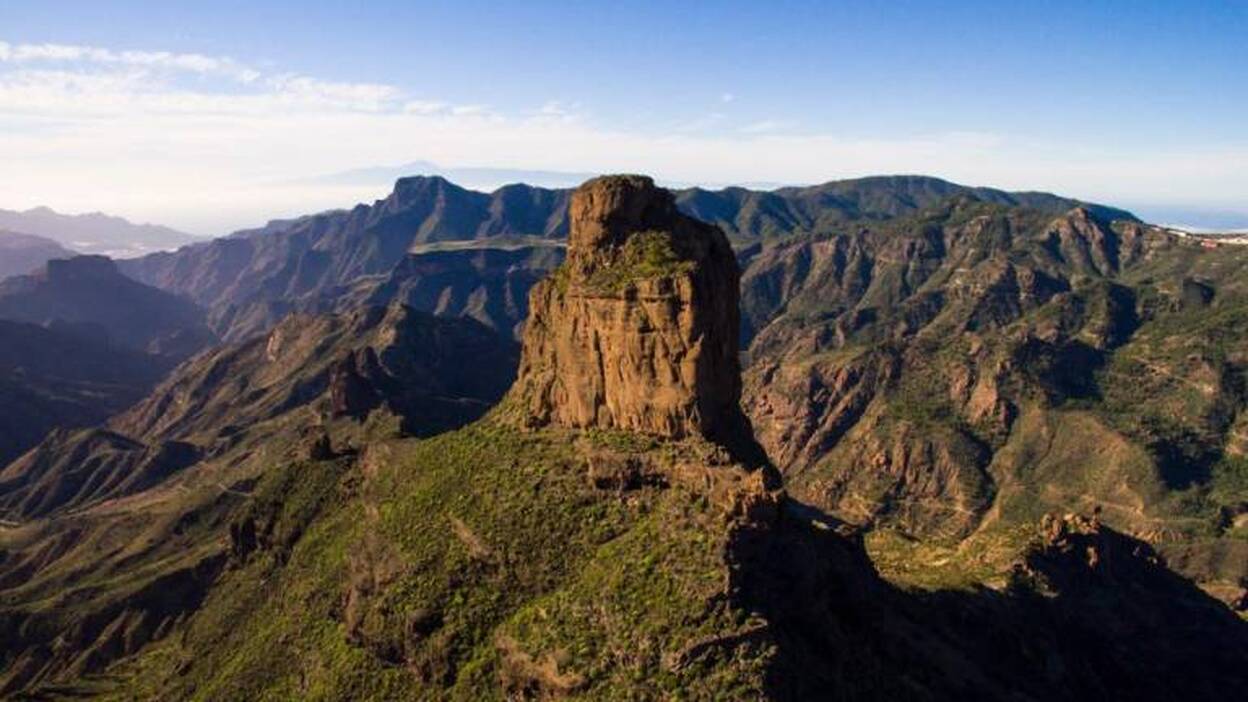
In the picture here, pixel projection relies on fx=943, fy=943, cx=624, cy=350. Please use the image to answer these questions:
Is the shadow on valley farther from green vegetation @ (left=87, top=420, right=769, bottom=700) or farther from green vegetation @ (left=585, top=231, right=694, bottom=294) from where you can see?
green vegetation @ (left=585, top=231, right=694, bottom=294)

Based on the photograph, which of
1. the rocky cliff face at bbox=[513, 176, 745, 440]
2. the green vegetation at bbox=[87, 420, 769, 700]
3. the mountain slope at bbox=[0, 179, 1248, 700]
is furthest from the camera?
the rocky cliff face at bbox=[513, 176, 745, 440]

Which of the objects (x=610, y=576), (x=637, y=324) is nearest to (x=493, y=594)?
(x=610, y=576)

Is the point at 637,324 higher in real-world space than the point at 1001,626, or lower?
higher

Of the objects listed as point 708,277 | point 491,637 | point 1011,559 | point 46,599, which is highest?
point 708,277

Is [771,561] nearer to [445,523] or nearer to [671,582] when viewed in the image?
[671,582]

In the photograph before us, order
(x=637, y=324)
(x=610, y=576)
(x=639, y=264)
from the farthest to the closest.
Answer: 1. (x=639, y=264)
2. (x=637, y=324)
3. (x=610, y=576)

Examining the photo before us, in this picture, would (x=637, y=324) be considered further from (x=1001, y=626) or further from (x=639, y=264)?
(x=1001, y=626)

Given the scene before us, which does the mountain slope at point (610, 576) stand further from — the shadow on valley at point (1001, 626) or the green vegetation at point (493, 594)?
the shadow on valley at point (1001, 626)

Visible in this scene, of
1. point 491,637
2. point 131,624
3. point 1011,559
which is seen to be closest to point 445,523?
point 491,637

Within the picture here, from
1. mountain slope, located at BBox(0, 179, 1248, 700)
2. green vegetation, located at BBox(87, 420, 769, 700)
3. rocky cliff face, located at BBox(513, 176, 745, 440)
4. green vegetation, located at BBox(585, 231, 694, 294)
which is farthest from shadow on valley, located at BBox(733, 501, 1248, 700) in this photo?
green vegetation, located at BBox(585, 231, 694, 294)
